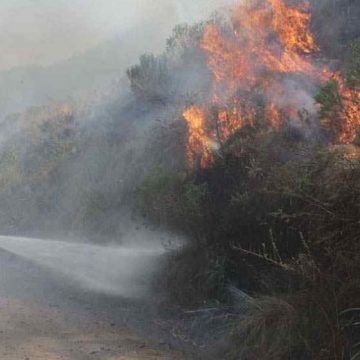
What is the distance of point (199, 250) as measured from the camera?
852cm

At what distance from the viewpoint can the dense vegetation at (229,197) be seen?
5.51 metres

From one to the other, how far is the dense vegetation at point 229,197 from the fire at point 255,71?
11.2 inches

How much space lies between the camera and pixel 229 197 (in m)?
8.84

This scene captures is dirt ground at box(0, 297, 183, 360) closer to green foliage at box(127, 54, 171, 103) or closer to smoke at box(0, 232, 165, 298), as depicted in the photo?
smoke at box(0, 232, 165, 298)

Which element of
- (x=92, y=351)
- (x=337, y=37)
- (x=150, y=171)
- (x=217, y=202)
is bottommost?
(x=92, y=351)

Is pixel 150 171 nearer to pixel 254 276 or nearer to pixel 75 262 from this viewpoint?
pixel 75 262

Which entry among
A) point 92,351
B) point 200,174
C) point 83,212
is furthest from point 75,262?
point 92,351

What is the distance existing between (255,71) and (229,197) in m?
3.03

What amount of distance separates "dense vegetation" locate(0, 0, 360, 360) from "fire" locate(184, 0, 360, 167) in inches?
11.2

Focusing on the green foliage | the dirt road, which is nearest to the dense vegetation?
the green foliage

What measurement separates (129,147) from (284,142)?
526 cm

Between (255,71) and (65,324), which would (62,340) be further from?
(255,71)

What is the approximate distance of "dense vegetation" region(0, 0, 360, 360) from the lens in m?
5.51

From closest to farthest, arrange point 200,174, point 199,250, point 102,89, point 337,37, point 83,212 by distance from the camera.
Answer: point 199,250 → point 200,174 → point 337,37 → point 83,212 → point 102,89
